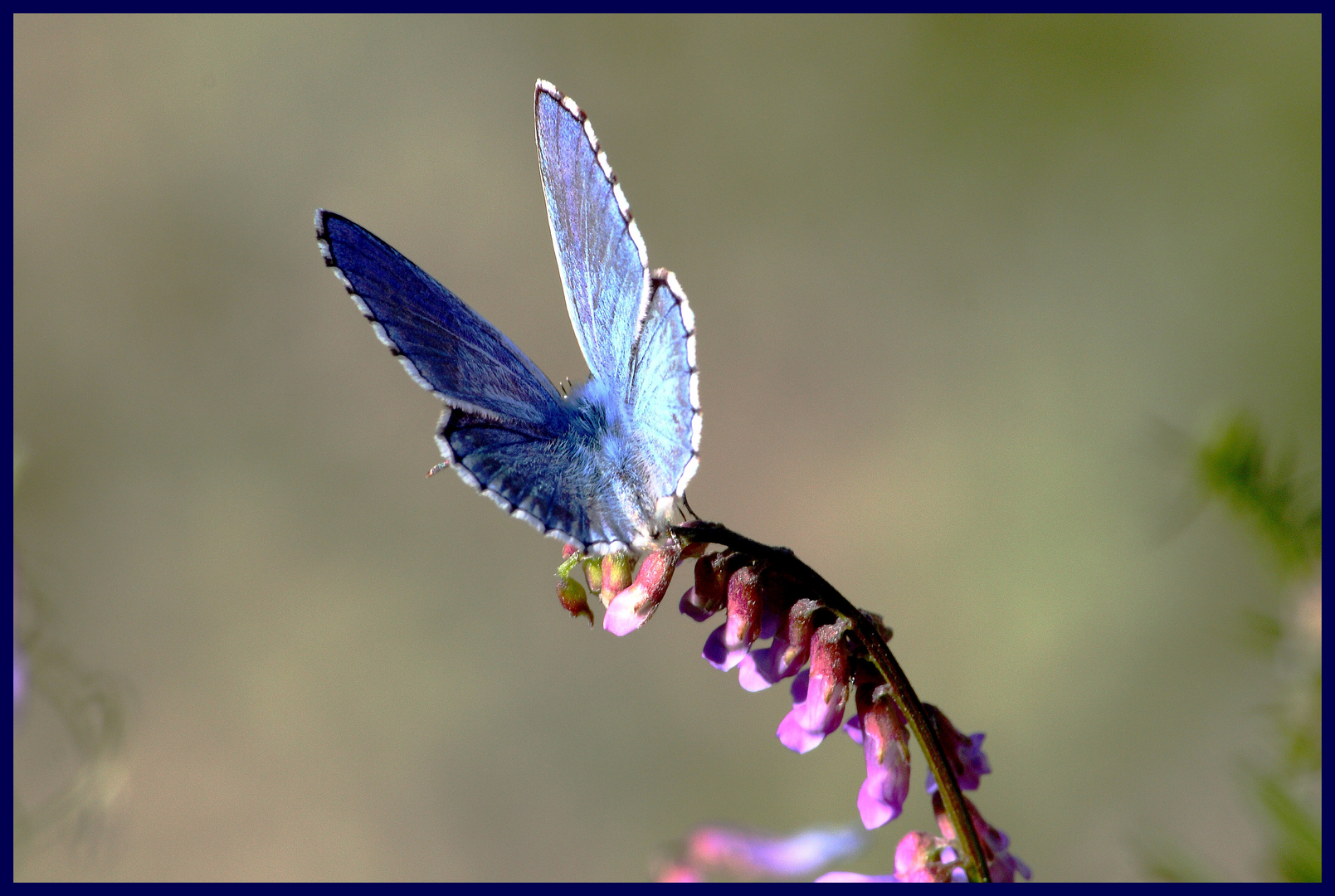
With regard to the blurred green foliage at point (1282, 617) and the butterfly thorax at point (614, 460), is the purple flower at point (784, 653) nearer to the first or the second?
the butterfly thorax at point (614, 460)

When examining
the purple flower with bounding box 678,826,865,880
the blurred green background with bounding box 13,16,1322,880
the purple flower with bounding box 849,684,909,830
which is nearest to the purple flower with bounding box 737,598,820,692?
the purple flower with bounding box 849,684,909,830

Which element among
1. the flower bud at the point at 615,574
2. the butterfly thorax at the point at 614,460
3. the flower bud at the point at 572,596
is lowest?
the flower bud at the point at 572,596

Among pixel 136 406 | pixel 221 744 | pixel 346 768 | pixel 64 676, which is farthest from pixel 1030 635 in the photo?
pixel 136 406

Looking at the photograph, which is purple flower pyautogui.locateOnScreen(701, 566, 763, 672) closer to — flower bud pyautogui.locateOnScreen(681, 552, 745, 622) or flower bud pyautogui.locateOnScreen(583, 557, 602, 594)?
flower bud pyautogui.locateOnScreen(681, 552, 745, 622)

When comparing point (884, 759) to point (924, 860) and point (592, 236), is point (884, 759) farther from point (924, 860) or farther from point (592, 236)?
point (592, 236)

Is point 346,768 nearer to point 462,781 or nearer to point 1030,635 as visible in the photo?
point 462,781

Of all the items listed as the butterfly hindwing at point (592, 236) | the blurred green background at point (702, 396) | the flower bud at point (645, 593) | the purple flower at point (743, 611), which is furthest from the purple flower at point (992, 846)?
the blurred green background at point (702, 396)

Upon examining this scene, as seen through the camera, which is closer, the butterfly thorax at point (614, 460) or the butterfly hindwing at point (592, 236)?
the butterfly thorax at point (614, 460)
